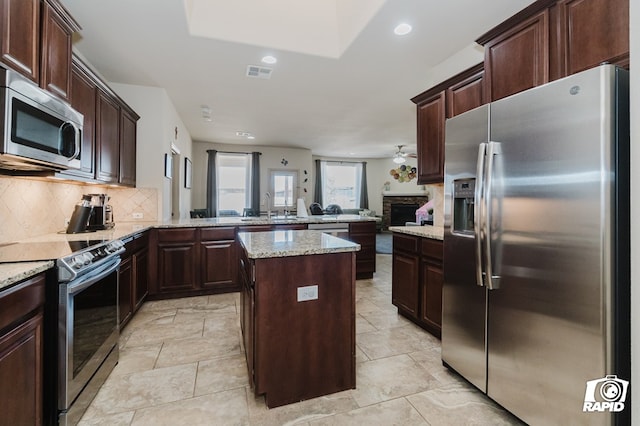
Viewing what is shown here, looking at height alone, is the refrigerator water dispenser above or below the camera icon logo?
above

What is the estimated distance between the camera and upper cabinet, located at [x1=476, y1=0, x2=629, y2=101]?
1.49 metres

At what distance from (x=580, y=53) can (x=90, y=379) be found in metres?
3.34

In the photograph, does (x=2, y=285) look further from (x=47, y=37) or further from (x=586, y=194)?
(x=586, y=194)

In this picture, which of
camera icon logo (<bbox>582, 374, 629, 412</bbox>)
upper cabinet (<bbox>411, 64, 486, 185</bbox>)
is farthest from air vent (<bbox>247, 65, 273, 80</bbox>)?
camera icon logo (<bbox>582, 374, 629, 412</bbox>)

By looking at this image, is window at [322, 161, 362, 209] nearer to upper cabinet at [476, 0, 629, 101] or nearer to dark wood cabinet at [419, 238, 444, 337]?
dark wood cabinet at [419, 238, 444, 337]

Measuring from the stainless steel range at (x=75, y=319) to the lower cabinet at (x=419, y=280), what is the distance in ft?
8.08

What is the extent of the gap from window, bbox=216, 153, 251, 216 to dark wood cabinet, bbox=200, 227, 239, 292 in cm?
456

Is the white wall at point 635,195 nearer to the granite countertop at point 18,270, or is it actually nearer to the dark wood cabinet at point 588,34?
the dark wood cabinet at point 588,34

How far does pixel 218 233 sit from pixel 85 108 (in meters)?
1.86

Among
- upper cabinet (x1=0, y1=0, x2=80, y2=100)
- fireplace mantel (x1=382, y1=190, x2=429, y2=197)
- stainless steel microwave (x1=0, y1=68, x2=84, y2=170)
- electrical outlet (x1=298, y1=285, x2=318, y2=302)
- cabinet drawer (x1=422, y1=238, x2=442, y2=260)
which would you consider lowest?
electrical outlet (x1=298, y1=285, x2=318, y2=302)

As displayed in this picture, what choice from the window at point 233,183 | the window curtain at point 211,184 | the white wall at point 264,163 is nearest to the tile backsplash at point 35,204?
the window curtain at point 211,184

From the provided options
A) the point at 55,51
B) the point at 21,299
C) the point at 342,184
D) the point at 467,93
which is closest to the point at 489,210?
the point at 467,93

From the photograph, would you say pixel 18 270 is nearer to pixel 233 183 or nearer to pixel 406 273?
pixel 406 273

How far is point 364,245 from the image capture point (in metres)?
4.65
